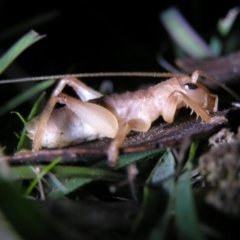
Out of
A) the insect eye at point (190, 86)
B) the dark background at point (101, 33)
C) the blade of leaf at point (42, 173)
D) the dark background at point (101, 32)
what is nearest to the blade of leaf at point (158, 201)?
the blade of leaf at point (42, 173)

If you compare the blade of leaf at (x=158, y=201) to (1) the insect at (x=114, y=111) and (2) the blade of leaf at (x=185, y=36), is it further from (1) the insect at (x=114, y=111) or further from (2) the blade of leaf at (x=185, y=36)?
(2) the blade of leaf at (x=185, y=36)

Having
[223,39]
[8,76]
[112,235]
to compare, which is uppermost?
[223,39]

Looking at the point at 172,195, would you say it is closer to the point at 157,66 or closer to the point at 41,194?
the point at 41,194

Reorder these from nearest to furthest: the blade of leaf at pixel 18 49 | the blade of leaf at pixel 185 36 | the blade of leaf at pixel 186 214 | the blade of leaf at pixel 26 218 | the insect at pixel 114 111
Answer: the blade of leaf at pixel 26 218 < the blade of leaf at pixel 186 214 < the insect at pixel 114 111 < the blade of leaf at pixel 18 49 < the blade of leaf at pixel 185 36

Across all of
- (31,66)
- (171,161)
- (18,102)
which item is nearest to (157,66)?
(31,66)

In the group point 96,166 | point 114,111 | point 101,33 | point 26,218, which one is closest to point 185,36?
point 101,33

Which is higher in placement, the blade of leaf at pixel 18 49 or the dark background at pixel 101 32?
the dark background at pixel 101 32

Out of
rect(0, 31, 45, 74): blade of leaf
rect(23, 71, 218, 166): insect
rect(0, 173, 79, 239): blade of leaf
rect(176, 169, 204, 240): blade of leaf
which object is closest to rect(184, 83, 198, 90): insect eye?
rect(23, 71, 218, 166): insect
